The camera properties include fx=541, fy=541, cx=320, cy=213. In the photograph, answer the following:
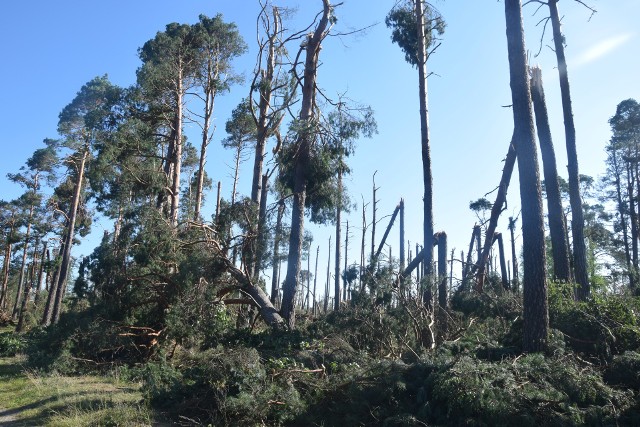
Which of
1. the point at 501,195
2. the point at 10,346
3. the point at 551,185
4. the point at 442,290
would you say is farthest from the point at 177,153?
the point at 551,185

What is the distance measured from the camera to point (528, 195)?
10305 millimetres

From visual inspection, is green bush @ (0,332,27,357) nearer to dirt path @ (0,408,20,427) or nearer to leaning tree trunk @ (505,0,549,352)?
dirt path @ (0,408,20,427)

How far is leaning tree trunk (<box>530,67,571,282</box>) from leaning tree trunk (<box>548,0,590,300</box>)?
1.09m

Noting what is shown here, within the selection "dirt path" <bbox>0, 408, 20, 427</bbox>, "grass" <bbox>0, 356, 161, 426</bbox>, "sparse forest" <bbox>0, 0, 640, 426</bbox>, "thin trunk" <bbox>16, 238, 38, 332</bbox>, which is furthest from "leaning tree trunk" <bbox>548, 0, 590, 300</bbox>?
"thin trunk" <bbox>16, 238, 38, 332</bbox>

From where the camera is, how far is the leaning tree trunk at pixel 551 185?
1449 cm

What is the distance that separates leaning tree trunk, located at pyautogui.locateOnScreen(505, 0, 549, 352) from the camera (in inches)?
374

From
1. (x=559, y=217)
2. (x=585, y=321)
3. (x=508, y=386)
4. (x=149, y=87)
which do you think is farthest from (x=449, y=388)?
(x=149, y=87)

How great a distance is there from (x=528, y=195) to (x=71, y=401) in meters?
9.34

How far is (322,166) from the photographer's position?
17953 millimetres

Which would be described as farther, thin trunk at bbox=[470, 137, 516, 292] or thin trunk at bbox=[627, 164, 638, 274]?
thin trunk at bbox=[627, 164, 638, 274]

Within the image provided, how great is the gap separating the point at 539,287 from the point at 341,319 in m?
5.41

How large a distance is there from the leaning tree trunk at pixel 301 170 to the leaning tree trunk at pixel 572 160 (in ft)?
25.9

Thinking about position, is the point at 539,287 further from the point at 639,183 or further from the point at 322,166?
the point at 639,183

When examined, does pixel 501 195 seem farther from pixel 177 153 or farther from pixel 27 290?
pixel 27 290
